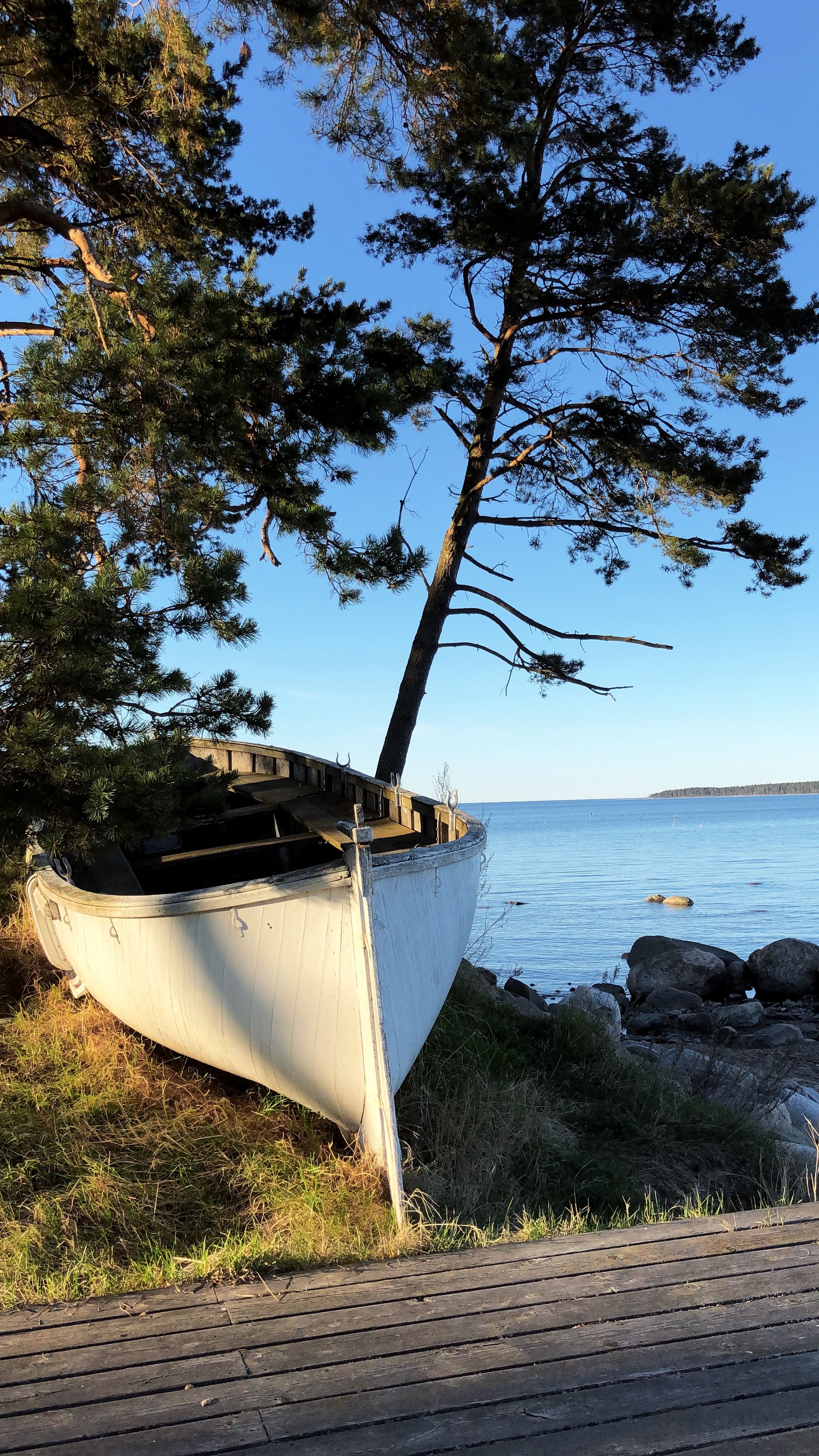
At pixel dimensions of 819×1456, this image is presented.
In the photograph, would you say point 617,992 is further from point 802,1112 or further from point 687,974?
point 802,1112

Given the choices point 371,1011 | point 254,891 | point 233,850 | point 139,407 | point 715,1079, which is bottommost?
point 715,1079

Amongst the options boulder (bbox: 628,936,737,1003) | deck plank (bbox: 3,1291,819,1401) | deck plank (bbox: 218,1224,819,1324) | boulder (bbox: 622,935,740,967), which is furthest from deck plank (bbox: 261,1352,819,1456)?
boulder (bbox: 622,935,740,967)

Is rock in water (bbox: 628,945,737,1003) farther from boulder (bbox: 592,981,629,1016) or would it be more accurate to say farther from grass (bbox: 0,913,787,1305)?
grass (bbox: 0,913,787,1305)

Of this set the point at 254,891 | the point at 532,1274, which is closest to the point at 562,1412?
the point at 532,1274

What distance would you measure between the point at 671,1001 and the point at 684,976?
104 cm

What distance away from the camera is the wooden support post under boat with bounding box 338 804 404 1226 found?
12.4 ft

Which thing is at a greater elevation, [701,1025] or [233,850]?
[233,850]

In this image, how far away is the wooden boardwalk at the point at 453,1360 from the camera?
2.31 metres

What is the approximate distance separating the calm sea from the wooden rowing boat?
2.15 metres

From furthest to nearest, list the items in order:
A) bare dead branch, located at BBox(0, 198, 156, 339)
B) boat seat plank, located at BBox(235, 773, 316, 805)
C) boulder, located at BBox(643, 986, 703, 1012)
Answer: boulder, located at BBox(643, 986, 703, 1012), boat seat plank, located at BBox(235, 773, 316, 805), bare dead branch, located at BBox(0, 198, 156, 339)

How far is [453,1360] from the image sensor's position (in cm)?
261

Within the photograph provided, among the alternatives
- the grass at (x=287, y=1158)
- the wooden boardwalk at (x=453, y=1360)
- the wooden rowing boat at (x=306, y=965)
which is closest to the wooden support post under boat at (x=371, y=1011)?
the wooden rowing boat at (x=306, y=965)

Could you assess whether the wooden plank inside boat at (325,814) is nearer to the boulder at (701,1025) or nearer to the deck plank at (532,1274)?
the deck plank at (532,1274)

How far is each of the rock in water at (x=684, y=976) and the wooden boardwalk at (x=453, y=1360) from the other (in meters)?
10.5
